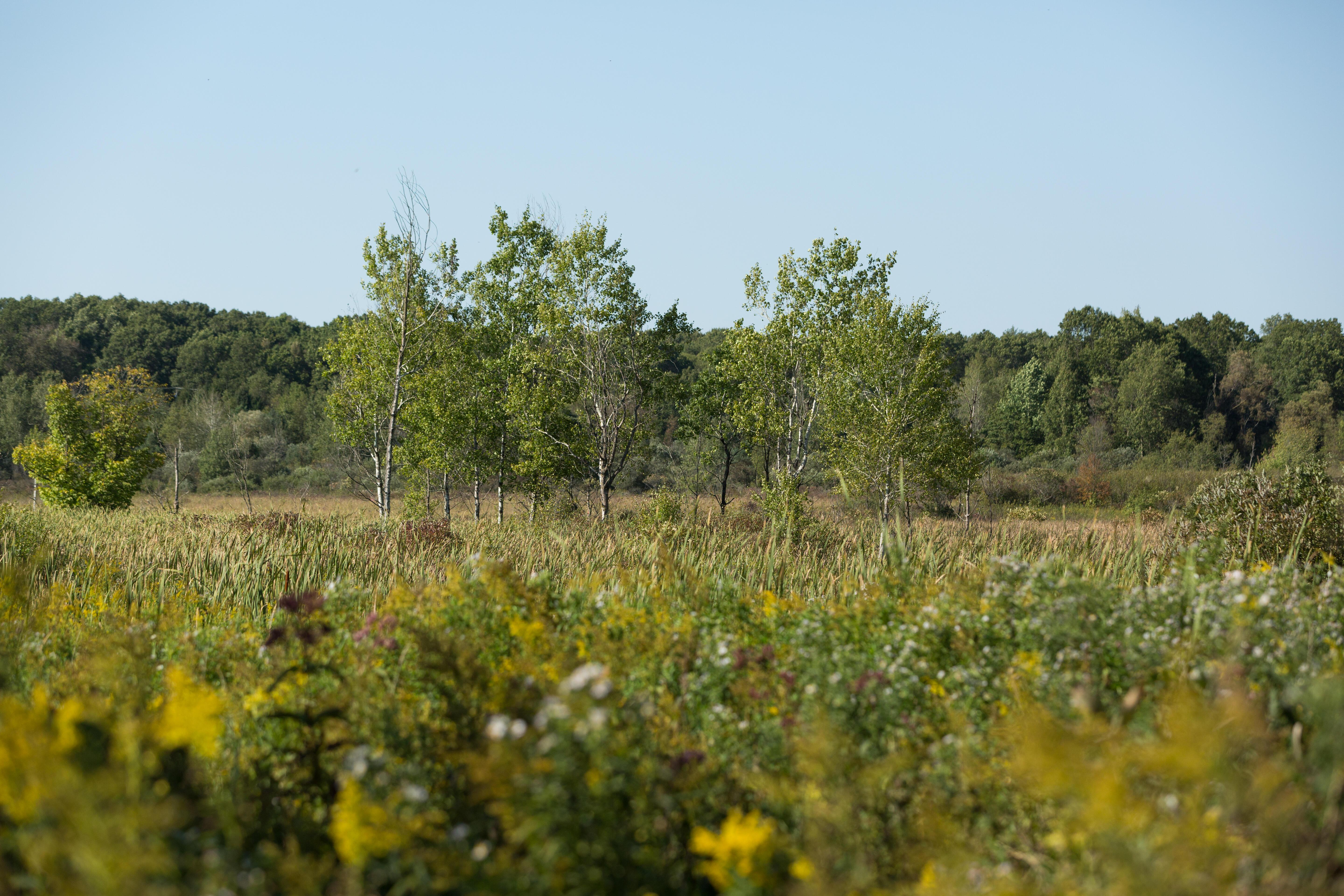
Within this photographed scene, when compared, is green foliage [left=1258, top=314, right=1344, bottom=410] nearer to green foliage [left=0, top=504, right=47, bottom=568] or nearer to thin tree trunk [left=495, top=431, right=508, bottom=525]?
thin tree trunk [left=495, top=431, right=508, bottom=525]

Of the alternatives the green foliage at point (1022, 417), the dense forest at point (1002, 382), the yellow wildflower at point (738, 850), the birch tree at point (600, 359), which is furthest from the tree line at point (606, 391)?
the green foliage at point (1022, 417)

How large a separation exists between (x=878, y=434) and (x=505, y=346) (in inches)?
431

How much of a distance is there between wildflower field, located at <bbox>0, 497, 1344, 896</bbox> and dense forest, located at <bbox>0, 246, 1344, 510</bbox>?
2047 cm

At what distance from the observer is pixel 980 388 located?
159 feet

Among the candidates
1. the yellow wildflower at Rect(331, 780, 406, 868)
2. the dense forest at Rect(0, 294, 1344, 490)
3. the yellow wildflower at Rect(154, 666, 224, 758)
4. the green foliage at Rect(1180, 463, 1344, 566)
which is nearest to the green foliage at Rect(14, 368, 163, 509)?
the dense forest at Rect(0, 294, 1344, 490)

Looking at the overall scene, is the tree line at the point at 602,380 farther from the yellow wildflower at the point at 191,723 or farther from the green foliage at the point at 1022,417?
the green foliage at the point at 1022,417

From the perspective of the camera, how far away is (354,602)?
14.0ft

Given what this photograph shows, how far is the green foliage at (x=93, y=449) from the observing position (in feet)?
64.5

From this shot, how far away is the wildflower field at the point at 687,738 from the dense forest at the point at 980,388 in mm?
20474

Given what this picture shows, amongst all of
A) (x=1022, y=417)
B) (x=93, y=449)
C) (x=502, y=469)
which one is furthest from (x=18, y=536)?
(x=1022, y=417)

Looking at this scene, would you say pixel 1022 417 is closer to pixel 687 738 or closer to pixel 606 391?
pixel 606 391

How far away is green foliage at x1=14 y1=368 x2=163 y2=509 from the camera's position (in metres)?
19.7

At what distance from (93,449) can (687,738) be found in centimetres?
2276

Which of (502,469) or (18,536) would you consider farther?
(502,469)
